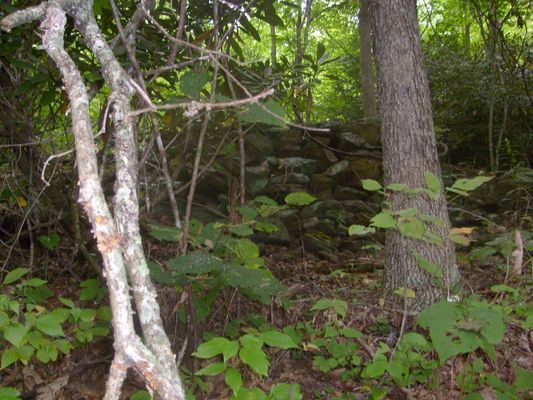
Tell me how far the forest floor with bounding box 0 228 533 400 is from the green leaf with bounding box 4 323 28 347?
86 cm

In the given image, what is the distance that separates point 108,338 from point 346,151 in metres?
4.23

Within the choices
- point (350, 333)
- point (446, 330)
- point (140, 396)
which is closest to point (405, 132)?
point (350, 333)

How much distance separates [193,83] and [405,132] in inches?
63.0

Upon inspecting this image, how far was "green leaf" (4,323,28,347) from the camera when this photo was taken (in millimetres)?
2143

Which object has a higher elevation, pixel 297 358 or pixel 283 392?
pixel 283 392

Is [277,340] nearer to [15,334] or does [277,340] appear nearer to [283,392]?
[283,392]

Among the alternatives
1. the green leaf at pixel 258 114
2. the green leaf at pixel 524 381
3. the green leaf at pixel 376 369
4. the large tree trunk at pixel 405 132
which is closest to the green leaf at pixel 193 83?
the green leaf at pixel 258 114

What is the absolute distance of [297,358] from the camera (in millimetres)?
3209

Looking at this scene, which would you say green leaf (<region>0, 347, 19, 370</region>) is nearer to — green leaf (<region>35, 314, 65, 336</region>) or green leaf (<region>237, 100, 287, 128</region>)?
green leaf (<region>35, 314, 65, 336</region>)

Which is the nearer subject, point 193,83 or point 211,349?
point 211,349

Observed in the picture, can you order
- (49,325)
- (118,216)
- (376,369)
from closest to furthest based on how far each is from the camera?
(118,216) < (49,325) < (376,369)

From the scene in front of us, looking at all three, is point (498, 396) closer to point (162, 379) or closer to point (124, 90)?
point (162, 379)

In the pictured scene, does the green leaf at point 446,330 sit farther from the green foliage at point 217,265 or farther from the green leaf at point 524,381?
the green foliage at point 217,265

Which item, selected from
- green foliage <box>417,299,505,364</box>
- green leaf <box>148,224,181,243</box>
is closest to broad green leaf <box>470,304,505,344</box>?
green foliage <box>417,299,505,364</box>
